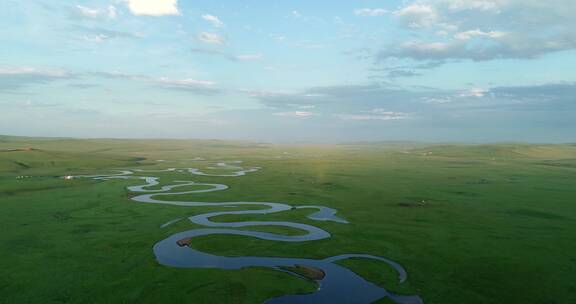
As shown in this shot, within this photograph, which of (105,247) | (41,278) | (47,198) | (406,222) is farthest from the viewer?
(47,198)

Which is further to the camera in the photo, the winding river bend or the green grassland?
the green grassland

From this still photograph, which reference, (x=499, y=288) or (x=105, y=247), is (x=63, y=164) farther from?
(x=499, y=288)

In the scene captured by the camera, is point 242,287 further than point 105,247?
No

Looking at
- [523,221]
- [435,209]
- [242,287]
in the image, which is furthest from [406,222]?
[242,287]

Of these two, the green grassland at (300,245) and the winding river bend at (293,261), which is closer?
the winding river bend at (293,261)

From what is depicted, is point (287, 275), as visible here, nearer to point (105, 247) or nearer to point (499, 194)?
point (105, 247)

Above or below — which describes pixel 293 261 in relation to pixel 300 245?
below

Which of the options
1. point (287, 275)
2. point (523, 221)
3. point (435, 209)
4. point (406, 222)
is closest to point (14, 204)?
point (287, 275)

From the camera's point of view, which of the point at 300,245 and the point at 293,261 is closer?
the point at 293,261

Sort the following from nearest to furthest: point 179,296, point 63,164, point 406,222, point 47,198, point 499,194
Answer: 1. point 179,296
2. point 406,222
3. point 47,198
4. point 499,194
5. point 63,164
